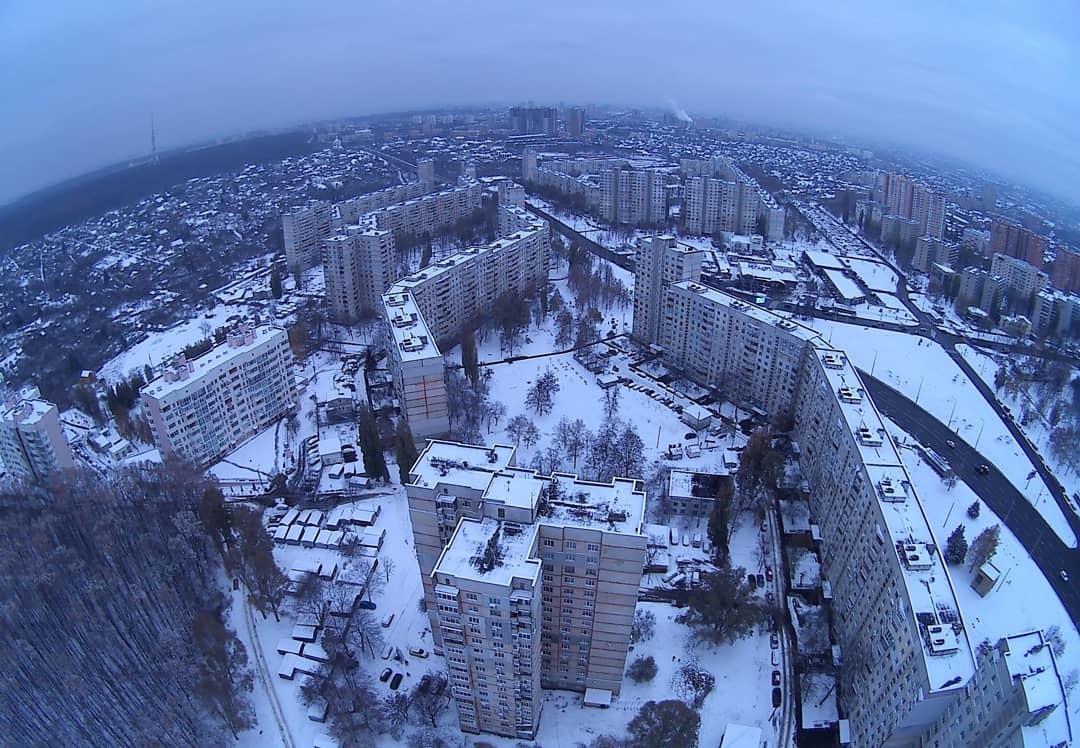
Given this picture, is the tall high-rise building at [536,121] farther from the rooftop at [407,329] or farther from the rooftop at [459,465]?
the rooftop at [459,465]

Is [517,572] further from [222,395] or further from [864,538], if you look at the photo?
[222,395]

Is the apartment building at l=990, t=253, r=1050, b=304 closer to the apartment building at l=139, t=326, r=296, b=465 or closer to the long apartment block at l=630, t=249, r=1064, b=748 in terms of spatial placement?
the long apartment block at l=630, t=249, r=1064, b=748

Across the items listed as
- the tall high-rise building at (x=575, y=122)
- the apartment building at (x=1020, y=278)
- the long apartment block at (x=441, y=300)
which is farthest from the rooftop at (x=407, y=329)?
the tall high-rise building at (x=575, y=122)

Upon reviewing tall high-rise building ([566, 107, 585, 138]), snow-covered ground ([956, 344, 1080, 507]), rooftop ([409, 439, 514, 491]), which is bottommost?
snow-covered ground ([956, 344, 1080, 507])

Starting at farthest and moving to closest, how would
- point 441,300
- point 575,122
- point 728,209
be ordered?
1. point 575,122
2. point 728,209
3. point 441,300

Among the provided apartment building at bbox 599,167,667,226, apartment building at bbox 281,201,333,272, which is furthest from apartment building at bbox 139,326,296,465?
apartment building at bbox 599,167,667,226

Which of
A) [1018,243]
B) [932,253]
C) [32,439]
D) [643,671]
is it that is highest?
[1018,243]

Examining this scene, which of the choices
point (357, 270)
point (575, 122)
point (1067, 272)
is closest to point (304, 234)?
point (357, 270)
